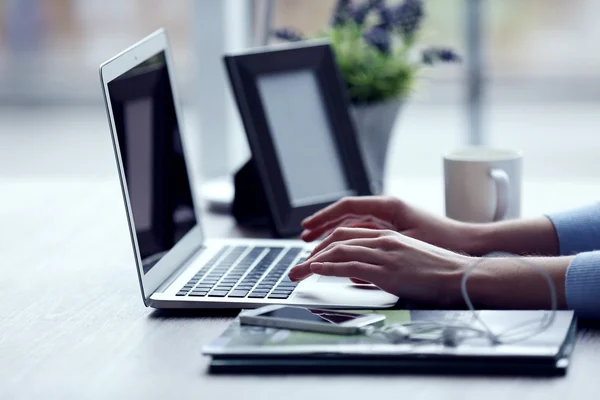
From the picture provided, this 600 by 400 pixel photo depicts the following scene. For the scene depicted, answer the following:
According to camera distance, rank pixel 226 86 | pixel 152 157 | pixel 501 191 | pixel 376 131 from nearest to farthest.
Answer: pixel 152 157
pixel 501 191
pixel 376 131
pixel 226 86

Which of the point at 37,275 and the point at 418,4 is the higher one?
the point at 418,4

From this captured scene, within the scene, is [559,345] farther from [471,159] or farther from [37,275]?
[37,275]

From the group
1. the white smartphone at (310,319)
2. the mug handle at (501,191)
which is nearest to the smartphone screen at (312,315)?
the white smartphone at (310,319)

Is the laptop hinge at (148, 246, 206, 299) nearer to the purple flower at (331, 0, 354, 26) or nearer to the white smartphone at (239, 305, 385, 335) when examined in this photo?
the white smartphone at (239, 305, 385, 335)

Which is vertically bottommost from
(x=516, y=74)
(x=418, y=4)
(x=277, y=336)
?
(x=516, y=74)

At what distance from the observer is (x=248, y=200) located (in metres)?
1.49

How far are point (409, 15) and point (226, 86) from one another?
59 cm

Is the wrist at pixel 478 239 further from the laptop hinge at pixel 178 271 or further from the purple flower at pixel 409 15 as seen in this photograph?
the purple flower at pixel 409 15

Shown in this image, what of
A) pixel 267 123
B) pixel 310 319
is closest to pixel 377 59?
pixel 267 123

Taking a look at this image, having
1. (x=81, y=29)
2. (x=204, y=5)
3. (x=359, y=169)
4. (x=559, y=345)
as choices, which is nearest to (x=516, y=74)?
(x=81, y=29)

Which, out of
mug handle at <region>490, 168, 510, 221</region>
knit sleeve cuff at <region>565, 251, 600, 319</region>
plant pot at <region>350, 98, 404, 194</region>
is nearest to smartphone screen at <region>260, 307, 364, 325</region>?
knit sleeve cuff at <region>565, 251, 600, 319</region>

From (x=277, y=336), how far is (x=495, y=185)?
0.55 metres

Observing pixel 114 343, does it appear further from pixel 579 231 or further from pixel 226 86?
pixel 226 86

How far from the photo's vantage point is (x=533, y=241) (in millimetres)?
1207
